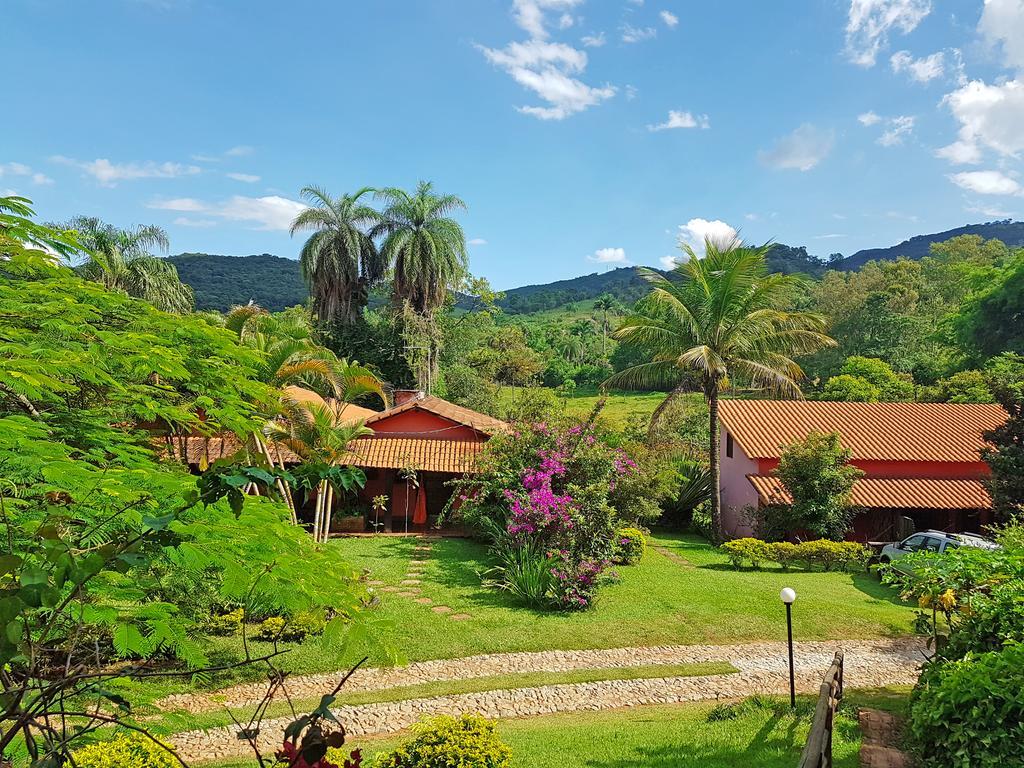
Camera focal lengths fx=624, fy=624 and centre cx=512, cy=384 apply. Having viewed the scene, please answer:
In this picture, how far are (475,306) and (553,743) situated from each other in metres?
36.2

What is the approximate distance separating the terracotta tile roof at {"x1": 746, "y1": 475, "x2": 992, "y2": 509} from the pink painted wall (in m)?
1.10

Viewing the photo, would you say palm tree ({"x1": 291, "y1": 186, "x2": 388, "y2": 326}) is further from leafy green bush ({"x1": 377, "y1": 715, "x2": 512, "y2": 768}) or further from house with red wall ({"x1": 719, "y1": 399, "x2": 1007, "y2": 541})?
leafy green bush ({"x1": 377, "y1": 715, "x2": 512, "y2": 768})

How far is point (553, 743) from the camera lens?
7.14 meters

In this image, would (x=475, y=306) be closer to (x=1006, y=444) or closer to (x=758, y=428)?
(x=758, y=428)

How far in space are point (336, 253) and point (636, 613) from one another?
92.5 feet

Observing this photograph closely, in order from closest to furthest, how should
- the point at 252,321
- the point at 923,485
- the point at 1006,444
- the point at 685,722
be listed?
the point at 685,722 → the point at 252,321 → the point at 1006,444 → the point at 923,485

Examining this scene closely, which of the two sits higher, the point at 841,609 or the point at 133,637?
the point at 133,637

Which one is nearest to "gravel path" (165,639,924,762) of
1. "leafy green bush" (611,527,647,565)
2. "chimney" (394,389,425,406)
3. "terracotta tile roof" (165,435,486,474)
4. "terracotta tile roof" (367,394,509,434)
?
"leafy green bush" (611,527,647,565)

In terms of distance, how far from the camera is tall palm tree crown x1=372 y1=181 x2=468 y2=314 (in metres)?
33.4

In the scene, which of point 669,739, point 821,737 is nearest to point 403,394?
point 669,739

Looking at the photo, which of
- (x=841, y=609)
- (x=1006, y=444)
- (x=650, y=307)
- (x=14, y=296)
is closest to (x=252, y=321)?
(x=14, y=296)

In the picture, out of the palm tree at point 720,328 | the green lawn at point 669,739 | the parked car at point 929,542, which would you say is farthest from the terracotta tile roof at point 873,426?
the green lawn at point 669,739

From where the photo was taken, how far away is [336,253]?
35.0 m

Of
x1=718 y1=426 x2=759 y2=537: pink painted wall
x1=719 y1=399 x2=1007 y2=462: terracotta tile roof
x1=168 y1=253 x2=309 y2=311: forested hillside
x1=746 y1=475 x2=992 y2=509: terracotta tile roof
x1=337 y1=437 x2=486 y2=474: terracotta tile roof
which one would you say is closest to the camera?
x1=746 y1=475 x2=992 y2=509: terracotta tile roof
